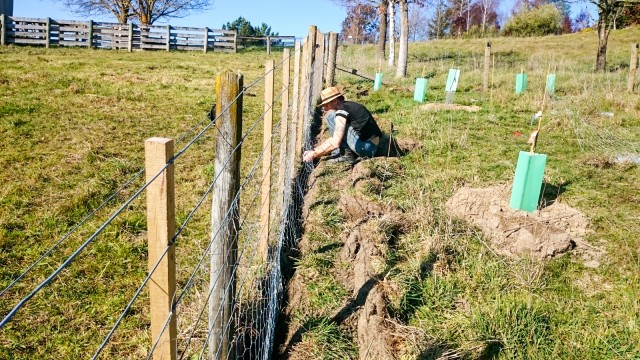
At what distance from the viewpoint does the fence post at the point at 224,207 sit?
2084 mm

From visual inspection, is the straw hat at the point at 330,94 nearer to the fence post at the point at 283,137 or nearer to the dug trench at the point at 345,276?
the dug trench at the point at 345,276

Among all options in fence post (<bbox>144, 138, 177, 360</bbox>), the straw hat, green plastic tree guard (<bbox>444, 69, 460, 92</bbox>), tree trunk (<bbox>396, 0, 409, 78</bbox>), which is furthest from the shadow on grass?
tree trunk (<bbox>396, 0, 409, 78</bbox>)

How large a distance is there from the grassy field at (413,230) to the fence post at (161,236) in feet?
4.59

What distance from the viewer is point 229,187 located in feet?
7.24

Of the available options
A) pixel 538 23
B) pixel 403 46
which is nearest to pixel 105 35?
pixel 403 46

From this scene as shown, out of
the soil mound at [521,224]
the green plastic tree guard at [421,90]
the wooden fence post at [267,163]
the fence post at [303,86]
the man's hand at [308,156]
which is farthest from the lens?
the green plastic tree guard at [421,90]

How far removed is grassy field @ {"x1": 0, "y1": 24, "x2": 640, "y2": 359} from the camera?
118 inches

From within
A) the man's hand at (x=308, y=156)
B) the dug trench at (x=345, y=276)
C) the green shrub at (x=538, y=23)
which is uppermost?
the green shrub at (x=538, y=23)

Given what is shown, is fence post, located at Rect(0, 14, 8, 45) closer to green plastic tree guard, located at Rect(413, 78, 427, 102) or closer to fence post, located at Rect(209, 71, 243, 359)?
green plastic tree guard, located at Rect(413, 78, 427, 102)

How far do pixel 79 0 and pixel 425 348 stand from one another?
3393cm

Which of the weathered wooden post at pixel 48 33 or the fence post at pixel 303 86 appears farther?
the weathered wooden post at pixel 48 33

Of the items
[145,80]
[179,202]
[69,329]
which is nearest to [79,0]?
[145,80]

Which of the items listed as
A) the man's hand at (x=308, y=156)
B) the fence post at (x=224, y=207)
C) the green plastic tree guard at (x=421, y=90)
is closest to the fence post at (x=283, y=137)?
the man's hand at (x=308, y=156)

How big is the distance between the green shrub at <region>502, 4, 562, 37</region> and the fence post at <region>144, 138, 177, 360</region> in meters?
44.6
